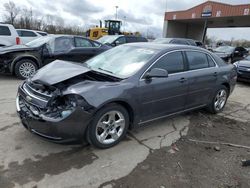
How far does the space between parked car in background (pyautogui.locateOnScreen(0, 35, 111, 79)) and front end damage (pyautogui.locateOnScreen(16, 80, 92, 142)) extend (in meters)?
5.12

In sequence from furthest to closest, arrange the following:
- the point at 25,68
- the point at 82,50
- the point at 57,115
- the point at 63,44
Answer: the point at 82,50
the point at 63,44
the point at 25,68
the point at 57,115

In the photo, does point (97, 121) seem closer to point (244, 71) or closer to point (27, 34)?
point (244, 71)

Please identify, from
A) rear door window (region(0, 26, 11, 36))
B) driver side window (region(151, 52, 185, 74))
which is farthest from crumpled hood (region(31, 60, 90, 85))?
rear door window (region(0, 26, 11, 36))

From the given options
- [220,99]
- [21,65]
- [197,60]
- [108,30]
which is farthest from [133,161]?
[108,30]

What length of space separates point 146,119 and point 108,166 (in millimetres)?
1110

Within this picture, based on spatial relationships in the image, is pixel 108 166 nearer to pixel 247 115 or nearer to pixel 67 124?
pixel 67 124

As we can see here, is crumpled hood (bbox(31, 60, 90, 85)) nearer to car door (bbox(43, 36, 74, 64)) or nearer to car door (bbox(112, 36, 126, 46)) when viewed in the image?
car door (bbox(43, 36, 74, 64))

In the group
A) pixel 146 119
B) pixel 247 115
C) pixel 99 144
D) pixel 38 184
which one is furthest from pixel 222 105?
pixel 38 184

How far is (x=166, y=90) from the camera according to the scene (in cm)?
408

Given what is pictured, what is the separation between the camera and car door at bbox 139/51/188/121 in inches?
151

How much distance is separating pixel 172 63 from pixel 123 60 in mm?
883

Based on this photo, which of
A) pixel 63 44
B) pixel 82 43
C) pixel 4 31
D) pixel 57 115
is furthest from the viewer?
pixel 4 31

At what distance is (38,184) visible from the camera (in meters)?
2.72

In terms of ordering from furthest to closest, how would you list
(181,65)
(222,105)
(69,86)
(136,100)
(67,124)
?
1. (222,105)
2. (181,65)
3. (136,100)
4. (69,86)
5. (67,124)
